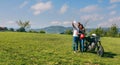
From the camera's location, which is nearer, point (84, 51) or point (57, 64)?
point (57, 64)

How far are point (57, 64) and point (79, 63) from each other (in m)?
1.31

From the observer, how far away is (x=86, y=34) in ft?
60.2

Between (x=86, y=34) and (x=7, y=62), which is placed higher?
(x=86, y=34)

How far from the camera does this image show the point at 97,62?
1445 cm

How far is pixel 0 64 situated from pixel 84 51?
779cm

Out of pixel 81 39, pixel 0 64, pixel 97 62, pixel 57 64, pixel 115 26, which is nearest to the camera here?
pixel 0 64

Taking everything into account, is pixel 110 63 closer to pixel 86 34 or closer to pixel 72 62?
pixel 72 62

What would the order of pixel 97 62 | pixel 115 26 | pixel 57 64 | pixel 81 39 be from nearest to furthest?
1. pixel 57 64
2. pixel 97 62
3. pixel 81 39
4. pixel 115 26

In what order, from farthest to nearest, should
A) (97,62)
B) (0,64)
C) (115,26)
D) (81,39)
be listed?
(115,26)
(81,39)
(97,62)
(0,64)

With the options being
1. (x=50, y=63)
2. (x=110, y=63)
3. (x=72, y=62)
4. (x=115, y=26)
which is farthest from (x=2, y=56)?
(x=115, y=26)

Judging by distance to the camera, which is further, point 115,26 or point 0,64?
point 115,26

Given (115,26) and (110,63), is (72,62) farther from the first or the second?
(115,26)

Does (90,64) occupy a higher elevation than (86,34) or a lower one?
lower

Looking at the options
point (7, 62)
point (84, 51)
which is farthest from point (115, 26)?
point (7, 62)
